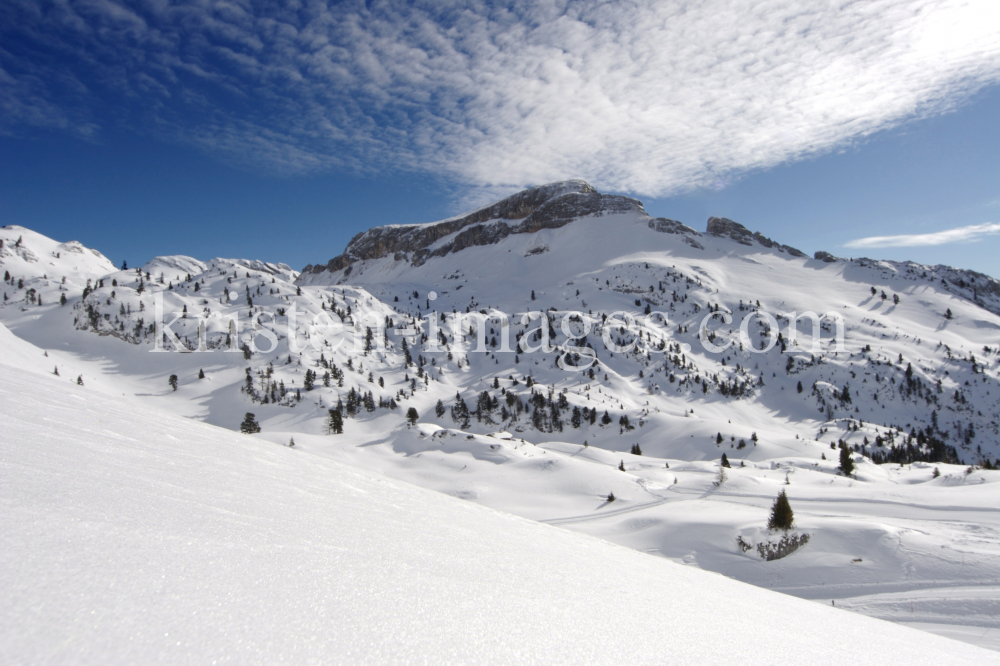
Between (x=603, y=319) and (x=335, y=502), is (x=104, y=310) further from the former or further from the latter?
(x=335, y=502)

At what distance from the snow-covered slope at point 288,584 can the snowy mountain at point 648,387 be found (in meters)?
A: 7.07

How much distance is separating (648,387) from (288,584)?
97.5 metres

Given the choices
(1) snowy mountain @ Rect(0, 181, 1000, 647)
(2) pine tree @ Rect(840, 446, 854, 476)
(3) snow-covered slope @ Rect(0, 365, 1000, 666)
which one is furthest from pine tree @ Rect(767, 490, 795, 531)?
(2) pine tree @ Rect(840, 446, 854, 476)

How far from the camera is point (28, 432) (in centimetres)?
317

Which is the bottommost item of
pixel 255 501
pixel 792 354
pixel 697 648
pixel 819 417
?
pixel 819 417

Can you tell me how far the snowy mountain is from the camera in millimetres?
16297

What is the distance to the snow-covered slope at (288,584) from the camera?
141 centimetres

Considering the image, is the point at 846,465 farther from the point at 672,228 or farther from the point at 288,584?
the point at 672,228

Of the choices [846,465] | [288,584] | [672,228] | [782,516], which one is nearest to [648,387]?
[846,465]

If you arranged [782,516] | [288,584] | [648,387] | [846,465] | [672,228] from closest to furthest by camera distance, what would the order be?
[288,584]
[782,516]
[846,465]
[648,387]
[672,228]

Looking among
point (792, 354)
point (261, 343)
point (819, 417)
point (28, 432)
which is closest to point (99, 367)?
point (261, 343)

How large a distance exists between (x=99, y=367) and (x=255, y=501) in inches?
4261

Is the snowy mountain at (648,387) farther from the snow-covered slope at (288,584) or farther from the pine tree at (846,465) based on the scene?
the snow-covered slope at (288,584)

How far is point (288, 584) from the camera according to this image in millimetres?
1947
